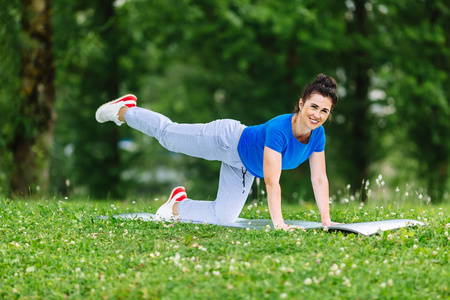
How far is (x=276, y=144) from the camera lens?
19.1ft

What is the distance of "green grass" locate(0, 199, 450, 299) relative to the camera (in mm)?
4055

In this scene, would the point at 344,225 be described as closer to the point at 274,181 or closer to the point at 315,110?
the point at 274,181

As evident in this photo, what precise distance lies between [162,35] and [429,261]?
14.7 metres

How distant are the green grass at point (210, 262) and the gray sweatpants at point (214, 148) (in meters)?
0.56

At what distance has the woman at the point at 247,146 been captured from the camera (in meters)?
5.85

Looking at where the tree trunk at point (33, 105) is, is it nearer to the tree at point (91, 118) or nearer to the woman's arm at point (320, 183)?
the tree at point (91, 118)

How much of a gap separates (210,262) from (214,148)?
6.95 feet

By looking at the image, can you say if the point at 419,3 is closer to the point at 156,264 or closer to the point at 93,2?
the point at 93,2

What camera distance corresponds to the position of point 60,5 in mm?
14336

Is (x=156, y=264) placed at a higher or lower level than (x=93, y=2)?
lower

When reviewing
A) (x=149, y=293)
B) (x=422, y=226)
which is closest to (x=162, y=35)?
(x=422, y=226)

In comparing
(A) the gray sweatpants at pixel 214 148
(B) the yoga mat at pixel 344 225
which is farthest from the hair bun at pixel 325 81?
(B) the yoga mat at pixel 344 225

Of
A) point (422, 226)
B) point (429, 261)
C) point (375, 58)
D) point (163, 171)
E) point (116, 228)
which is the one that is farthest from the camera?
point (163, 171)

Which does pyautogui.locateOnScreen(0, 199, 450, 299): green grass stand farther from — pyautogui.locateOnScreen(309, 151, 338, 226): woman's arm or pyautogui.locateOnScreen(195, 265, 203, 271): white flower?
pyautogui.locateOnScreen(309, 151, 338, 226): woman's arm
